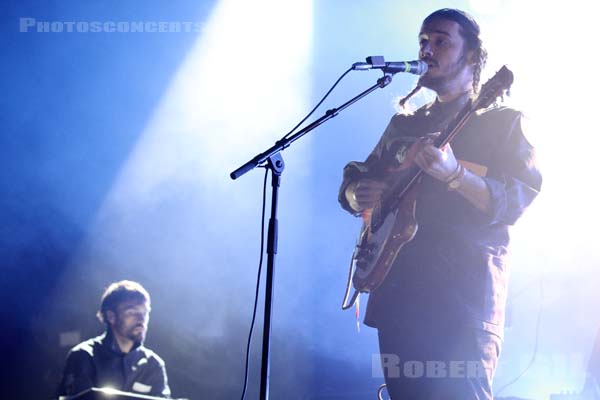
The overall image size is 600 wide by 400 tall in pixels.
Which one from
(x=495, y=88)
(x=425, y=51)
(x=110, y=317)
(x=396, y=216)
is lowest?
(x=110, y=317)

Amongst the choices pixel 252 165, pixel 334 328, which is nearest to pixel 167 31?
pixel 334 328

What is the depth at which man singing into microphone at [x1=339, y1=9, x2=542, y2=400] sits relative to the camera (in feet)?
6.23

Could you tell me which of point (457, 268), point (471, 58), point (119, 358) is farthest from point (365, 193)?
point (119, 358)

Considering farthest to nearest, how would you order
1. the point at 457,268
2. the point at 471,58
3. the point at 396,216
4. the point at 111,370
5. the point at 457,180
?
the point at 111,370 < the point at 471,58 < the point at 396,216 < the point at 457,268 < the point at 457,180

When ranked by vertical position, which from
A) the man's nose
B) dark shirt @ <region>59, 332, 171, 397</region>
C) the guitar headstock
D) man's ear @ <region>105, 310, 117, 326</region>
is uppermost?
the man's nose

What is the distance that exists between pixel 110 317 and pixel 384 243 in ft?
6.46

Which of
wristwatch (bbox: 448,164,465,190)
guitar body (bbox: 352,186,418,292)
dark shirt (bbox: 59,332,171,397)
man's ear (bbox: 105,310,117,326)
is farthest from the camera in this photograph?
man's ear (bbox: 105,310,117,326)

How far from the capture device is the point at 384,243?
2.15 meters

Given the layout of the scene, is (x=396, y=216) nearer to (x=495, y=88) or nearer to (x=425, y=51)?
(x=495, y=88)

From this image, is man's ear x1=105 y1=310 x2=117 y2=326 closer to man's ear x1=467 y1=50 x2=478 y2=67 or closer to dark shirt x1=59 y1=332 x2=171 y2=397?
dark shirt x1=59 y1=332 x2=171 y2=397

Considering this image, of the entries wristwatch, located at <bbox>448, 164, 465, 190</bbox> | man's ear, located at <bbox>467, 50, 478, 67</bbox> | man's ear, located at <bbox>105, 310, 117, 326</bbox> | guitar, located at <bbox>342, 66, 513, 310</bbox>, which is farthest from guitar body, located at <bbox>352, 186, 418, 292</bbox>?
man's ear, located at <bbox>105, 310, 117, 326</bbox>

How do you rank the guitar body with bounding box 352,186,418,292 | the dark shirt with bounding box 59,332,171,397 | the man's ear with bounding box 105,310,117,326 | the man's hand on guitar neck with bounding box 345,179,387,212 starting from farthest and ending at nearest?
the man's ear with bounding box 105,310,117,326 < the dark shirt with bounding box 59,332,171,397 < the man's hand on guitar neck with bounding box 345,179,387,212 < the guitar body with bounding box 352,186,418,292

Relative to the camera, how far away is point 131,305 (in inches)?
141

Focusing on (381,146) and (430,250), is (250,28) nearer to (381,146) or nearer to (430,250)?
(381,146)
